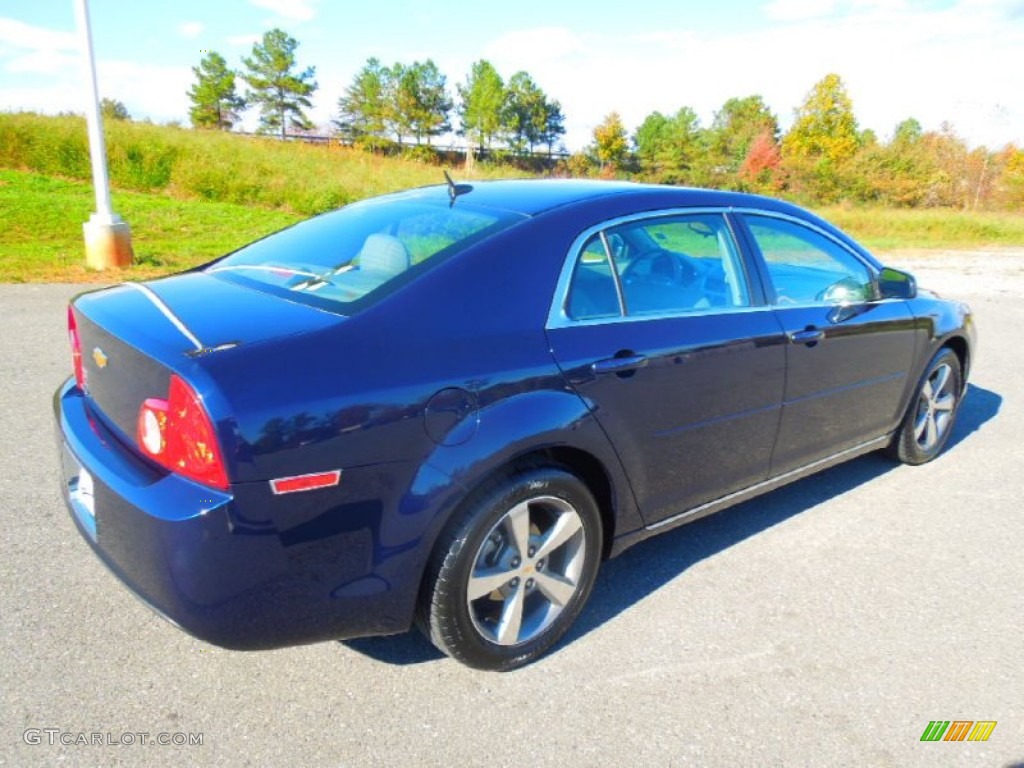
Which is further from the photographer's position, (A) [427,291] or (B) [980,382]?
(B) [980,382]

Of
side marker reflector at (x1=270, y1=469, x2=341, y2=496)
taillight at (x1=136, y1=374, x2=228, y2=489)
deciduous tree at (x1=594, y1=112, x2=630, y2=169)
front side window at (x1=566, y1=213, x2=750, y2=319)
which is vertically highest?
deciduous tree at (x1=594, y1=112, x2=630, y2=169)

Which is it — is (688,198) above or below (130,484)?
above

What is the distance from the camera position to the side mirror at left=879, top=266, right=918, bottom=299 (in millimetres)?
3951

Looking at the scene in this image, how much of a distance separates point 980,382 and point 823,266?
3594 mm

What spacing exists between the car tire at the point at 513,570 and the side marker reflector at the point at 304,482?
1.45 ft

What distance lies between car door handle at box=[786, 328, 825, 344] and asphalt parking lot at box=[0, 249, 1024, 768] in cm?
94

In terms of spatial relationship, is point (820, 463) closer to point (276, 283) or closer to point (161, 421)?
point (276, 283)

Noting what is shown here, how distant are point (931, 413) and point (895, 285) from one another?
1007mm

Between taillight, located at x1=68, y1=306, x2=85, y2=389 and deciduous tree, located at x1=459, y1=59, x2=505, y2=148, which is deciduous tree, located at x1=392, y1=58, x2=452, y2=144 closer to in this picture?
deciduous tree, located at x1=459, y1=59, x2=505, y2=148

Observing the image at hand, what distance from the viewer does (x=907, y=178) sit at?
3956 centimetres

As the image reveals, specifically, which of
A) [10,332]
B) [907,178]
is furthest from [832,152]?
[10,332]

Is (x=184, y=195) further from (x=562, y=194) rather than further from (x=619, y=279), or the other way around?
(x=619, y=279)

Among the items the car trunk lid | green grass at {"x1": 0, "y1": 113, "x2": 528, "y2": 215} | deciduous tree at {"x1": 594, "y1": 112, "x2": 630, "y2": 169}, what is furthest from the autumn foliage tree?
the car trunk lid

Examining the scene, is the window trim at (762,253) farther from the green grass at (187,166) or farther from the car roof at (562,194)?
the green grass at (187,166)
